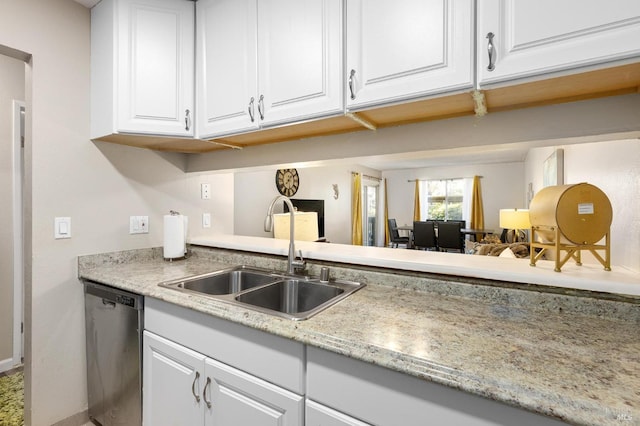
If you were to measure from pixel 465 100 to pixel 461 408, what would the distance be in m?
0.96

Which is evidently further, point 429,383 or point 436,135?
point 436,135

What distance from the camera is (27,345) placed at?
1.57 m

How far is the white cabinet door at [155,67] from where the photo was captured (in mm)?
1589

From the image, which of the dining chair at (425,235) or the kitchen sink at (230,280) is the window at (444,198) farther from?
the kitchen sink at (230,280)

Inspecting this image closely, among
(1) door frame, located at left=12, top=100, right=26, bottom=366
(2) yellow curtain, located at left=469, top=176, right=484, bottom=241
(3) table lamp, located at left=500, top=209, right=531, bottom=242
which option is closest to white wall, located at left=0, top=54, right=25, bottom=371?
(1) door frame, located at left=12, top=100, right=26, bottom=366

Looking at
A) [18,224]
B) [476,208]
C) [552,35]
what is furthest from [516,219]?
[18,224]

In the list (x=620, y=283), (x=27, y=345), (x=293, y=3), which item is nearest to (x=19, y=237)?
(x=27, y=345)

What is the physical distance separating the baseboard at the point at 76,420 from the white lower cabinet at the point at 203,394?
589 mm

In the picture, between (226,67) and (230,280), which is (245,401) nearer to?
(230,280)

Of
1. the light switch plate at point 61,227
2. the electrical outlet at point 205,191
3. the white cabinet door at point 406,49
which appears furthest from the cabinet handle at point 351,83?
the light switch plate at point 61,227

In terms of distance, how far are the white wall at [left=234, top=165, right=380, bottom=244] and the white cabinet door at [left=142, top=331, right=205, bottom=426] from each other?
217cm

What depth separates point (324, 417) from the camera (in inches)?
34.8

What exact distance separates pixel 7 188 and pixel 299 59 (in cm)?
234

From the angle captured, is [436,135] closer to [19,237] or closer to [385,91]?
[385,91]
